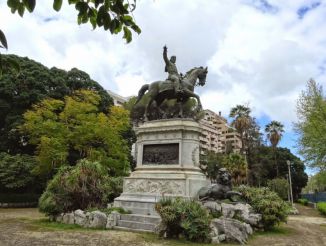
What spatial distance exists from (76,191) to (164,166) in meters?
3.68

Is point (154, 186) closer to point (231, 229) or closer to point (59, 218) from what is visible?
point (59, 218)

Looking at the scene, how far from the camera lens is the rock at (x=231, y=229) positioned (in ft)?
30.1

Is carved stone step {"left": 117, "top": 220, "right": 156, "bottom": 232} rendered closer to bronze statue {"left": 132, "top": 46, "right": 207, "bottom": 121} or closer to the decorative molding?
the decorative molding

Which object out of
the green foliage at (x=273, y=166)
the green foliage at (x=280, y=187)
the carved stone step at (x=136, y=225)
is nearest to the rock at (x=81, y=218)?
the carved stone step at (x=136, y=225)

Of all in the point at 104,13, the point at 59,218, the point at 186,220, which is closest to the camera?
the point at 104,13

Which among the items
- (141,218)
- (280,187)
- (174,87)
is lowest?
(141,218)

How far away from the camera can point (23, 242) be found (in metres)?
8.36

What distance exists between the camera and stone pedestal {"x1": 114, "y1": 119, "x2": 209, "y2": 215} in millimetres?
12344

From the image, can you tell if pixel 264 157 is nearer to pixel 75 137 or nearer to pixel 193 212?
pixel 75 137

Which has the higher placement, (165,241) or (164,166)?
(164,166)

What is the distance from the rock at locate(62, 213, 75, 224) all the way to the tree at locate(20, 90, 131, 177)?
29.8 ft

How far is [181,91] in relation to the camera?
14312mm

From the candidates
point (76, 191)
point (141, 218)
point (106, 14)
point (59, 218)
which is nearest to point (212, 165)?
point (76, 191)

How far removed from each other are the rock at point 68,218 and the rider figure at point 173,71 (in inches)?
266
